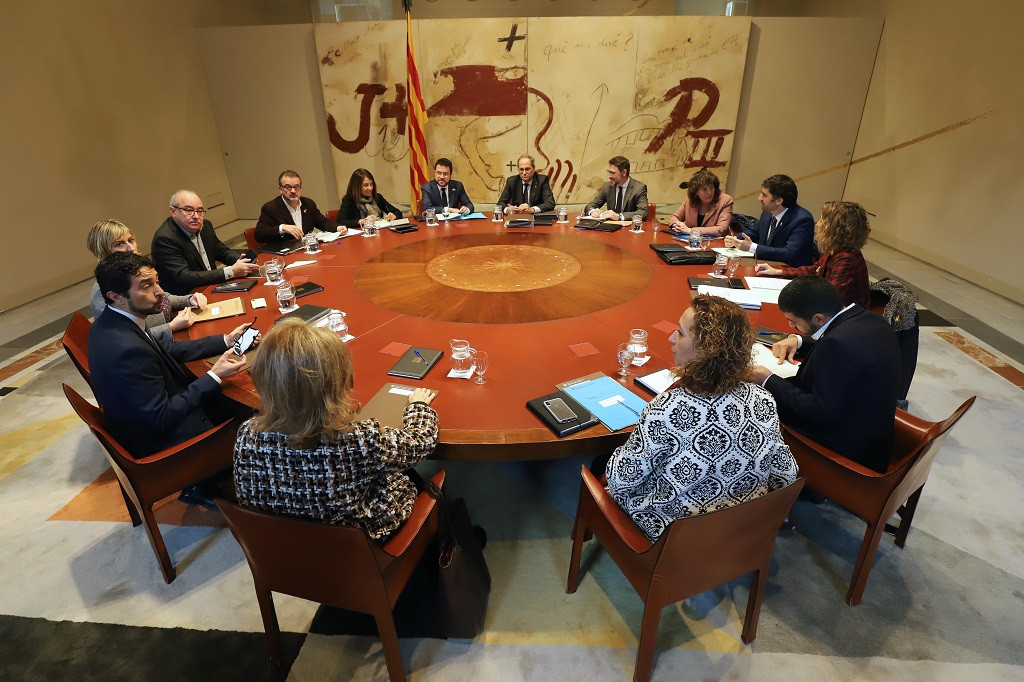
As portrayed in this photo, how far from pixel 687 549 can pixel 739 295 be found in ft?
6.25

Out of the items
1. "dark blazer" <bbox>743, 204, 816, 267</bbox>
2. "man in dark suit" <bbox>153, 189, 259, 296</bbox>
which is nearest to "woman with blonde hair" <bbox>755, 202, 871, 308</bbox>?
"dark blazer" <bbox>743, 204, 816, 267</bbox>

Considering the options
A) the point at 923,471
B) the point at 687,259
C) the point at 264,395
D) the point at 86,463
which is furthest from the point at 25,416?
the point at 923,471

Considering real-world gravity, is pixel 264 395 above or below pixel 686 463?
above

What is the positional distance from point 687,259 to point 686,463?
2315mm

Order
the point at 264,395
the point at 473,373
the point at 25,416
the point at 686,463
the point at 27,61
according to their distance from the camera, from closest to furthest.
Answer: the point at 264,395 < the point at 686,463 < the point at 473,373 < the point at 25,416 < the point at 27,61

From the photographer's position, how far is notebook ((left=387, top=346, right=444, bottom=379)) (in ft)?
7.66

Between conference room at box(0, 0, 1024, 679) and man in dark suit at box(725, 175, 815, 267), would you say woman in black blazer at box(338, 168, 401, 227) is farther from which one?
man in dark suit at box(725, 175, 815, 267)

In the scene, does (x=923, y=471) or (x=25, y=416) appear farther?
(x=25, y=416)

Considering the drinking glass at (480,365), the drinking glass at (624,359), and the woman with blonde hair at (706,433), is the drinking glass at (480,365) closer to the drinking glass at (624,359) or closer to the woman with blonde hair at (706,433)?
the drinking glass at (624,359)

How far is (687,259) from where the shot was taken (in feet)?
12.1

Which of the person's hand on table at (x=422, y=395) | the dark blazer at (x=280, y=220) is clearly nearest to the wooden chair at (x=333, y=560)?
the person's hand on table at (x=422, y=395)

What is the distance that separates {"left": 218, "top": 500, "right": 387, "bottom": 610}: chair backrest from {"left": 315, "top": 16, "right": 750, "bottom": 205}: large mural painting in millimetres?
7065

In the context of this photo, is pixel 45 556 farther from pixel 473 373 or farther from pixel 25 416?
pixel 473 373

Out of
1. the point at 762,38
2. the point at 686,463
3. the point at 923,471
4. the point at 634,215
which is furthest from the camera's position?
the point at 762,38
